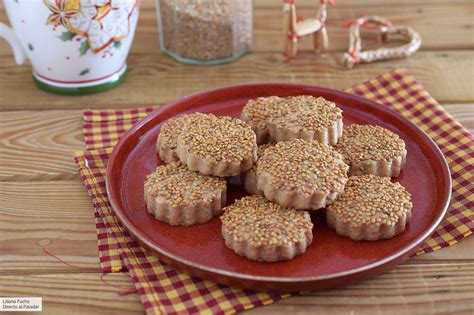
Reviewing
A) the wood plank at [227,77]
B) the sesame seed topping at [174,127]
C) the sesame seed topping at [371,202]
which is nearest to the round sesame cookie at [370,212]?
the sesame seed topping at [371,202]

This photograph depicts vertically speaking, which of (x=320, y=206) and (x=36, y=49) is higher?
(x=36, y=49)

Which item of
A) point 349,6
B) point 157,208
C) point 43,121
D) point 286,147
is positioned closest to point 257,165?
point 286,147

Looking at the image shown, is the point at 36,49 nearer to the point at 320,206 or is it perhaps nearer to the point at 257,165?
the point at 257,165

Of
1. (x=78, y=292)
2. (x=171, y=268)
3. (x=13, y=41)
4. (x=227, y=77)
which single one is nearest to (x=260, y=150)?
(x=171, y=268)

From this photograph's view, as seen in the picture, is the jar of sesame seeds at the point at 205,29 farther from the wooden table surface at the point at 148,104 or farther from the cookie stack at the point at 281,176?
the cookie stack at the point at 281,176

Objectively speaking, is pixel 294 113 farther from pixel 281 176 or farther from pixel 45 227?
pixel 45 227
